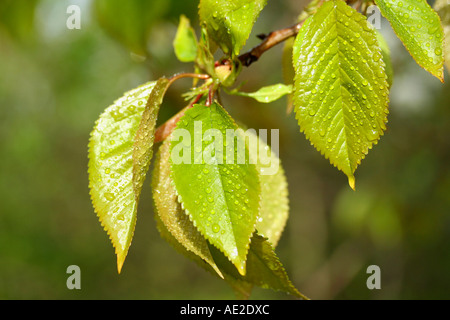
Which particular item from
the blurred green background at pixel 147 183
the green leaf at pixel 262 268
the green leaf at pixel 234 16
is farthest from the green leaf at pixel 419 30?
the blurred green background at pixel 147 183

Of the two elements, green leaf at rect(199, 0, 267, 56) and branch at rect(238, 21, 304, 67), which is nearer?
green leaf at rect(199, 0, 267, 56)

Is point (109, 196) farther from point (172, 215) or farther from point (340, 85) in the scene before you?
point (340, 85)

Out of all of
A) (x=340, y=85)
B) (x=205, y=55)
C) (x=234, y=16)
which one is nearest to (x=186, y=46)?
(x=205, y=55)

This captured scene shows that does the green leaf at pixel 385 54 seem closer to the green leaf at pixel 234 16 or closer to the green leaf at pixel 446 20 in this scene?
the green leaf at pixel 446 20

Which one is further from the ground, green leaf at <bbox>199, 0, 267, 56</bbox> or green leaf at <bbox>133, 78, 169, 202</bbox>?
green leaf at <bbox>199, 0, 267, 56</bbox>

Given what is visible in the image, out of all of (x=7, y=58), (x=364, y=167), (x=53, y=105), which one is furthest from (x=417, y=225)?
(x=7, y=58)

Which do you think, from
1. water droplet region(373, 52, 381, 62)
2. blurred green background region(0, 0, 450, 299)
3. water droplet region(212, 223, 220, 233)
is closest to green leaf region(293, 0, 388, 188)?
water droplet region(373, 52, 381, 62)

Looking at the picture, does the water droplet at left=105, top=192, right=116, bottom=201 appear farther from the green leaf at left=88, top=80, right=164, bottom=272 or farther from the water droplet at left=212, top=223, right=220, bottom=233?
the water droplet at left=212, top=223, right=220, bottom=233
